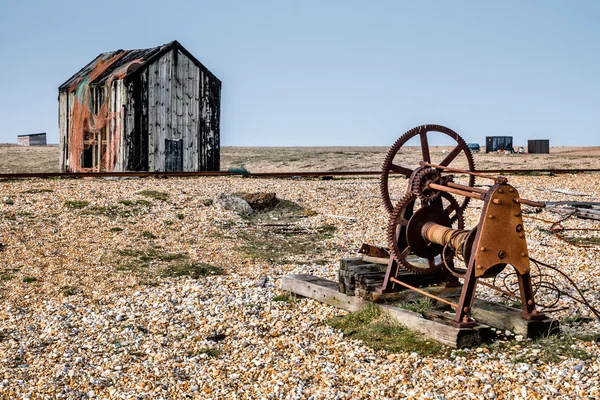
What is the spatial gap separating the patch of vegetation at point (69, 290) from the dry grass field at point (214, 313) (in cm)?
4

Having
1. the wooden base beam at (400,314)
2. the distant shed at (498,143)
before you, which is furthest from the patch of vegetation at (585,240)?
the distant shed at (498,143)

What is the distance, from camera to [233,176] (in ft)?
73.2

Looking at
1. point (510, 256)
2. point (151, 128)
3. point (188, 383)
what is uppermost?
point (151, 128)

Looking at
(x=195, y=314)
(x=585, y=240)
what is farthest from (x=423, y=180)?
(x=585, y=240)

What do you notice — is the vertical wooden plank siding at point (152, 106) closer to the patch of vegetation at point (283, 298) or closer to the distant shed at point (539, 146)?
A: the patch of vegetation at point (283, 298)

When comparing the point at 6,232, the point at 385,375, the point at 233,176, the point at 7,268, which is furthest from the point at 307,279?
the point at 233,176

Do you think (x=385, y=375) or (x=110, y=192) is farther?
(x=110, y=192)

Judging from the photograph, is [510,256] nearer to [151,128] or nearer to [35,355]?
[35,355]

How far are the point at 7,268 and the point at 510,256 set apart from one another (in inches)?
333

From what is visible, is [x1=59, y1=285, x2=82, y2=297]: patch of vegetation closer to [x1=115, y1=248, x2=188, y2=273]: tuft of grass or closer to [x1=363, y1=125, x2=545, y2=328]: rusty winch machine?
[x1=115, y1=248, x2=188, y2=273]: tuft of grass

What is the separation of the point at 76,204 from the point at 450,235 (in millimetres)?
10437

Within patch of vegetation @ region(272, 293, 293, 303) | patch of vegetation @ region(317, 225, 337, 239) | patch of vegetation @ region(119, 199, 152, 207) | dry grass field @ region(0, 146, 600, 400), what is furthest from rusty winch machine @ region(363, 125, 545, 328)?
patch of vegetation @ region(119, 199, 152, 207)

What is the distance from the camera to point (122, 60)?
2594cm

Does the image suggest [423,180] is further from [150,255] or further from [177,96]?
[177,96]
